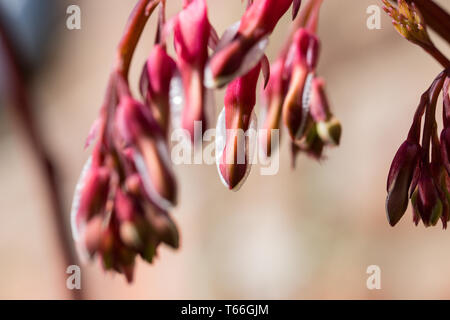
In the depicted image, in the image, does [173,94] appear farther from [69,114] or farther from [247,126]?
[69,114]

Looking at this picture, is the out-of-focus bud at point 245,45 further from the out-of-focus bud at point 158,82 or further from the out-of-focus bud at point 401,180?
the out-of-focus bud at point 401,180

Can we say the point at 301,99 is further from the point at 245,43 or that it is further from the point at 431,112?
the point at 431,112

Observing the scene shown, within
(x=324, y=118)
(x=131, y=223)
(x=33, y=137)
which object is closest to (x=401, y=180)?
(x=324, y=118)

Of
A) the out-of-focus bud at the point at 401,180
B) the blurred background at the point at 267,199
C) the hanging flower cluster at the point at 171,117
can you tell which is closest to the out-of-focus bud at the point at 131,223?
the hanging flower cluster at the point at 171,117

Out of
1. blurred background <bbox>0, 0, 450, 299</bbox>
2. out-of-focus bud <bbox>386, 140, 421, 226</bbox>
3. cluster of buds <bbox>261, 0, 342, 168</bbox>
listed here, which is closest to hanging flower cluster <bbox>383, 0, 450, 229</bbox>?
out-of-focus bud <bbox>386, 140, 421, 226</bbox>

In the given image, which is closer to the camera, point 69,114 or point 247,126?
point 247,126

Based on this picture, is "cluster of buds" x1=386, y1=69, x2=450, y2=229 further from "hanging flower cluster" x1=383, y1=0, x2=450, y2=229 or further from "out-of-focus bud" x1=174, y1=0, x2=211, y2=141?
"out-of-focus bud" x1=174, y1=0, x2=211, y2=141
